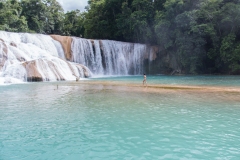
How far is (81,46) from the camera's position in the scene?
34.9m

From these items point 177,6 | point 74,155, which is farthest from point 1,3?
point 74,155

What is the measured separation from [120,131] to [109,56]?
3133 cm

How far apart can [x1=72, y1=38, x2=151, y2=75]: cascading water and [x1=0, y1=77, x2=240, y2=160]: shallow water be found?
82.1 ft

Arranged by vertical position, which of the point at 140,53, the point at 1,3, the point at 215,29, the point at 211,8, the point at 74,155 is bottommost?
the point at 74,155

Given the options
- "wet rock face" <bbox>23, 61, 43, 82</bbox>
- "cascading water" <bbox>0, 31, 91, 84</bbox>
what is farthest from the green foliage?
"wet rock face" <bbox>23, 61, 43, 82</bbox>

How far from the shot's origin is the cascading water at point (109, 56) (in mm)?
34969

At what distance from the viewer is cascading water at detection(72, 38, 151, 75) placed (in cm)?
3497

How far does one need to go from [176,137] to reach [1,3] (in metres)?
46.7

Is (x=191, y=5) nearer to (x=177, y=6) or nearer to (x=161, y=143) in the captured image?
(x=177, y=6)

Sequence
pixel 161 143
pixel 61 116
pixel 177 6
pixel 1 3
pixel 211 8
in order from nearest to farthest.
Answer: pixel 161 143 < pixel 61 116 < pixel 211 8 < pixel 177 6 < pixel 1 3

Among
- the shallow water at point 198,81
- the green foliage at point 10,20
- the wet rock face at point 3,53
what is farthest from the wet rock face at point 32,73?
the green foliage at point 10,20

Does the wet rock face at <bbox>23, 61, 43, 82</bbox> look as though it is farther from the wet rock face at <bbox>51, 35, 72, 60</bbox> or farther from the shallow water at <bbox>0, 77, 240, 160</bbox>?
the shallow water at <bbox>0, 77, 240, 160</bbox>

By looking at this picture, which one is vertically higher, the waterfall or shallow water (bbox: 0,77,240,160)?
the waterfall

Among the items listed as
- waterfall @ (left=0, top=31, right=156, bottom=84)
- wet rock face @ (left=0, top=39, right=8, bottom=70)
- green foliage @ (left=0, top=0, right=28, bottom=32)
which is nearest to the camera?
waterfall @ (left=0, top=31, right=156, bottom=84)
